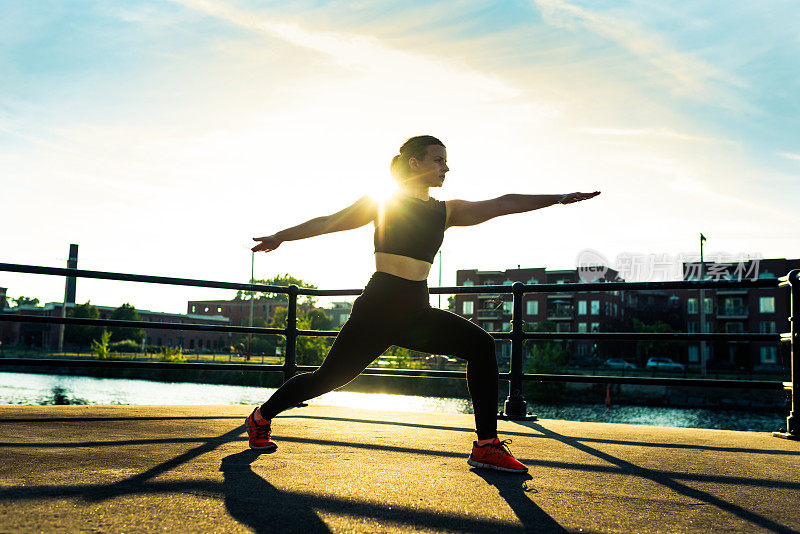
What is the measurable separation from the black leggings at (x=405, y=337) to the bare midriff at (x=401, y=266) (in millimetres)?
25

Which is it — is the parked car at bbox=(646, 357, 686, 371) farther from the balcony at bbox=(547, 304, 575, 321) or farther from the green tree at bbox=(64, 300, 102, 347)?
the green tree at bbox=(64, 300, 102, 347)

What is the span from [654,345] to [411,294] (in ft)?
211

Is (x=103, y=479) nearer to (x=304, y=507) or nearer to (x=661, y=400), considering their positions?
(x=304, y=507)

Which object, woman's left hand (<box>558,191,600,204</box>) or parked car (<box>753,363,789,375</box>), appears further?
parked car (<box>753,363,789,375</box>)

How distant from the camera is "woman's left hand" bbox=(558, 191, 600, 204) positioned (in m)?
3.24

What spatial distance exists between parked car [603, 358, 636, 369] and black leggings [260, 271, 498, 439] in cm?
6029

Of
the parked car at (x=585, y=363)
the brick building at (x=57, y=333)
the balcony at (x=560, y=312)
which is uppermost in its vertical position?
the balcony at (x=560, y=312)

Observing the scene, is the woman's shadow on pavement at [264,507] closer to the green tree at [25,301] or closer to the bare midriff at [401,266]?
the bare midriff at [401,266]

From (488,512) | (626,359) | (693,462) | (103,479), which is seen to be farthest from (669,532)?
(626,359)

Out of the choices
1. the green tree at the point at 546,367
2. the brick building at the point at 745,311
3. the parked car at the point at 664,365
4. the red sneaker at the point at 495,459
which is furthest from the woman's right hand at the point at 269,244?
the parked car at the point at 664,365

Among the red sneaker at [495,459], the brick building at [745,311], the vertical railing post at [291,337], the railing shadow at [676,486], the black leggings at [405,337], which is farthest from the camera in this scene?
the brick building at [745,311]

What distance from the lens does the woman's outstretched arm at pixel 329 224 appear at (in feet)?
10.4

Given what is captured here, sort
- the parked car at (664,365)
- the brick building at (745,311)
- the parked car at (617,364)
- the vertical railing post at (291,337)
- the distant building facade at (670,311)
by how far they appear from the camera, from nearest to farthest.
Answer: the vertical railing post at (291,337) → the brick building at (745,311) → the distant building facade at (670,311) → the parked car at (617,364) → the parked car at (664,365)

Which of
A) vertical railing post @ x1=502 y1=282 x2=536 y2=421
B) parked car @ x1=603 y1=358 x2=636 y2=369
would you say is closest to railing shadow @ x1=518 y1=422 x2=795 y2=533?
vertical railing post @ x1=502 y1=282 x2=536 y2=421
